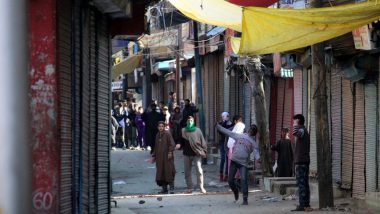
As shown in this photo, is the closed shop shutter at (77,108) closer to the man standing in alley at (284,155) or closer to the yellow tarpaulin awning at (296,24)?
the yellow tarpaulin awning at (296,24)

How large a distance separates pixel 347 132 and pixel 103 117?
231 inches

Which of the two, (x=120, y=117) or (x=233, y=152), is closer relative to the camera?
(x=233, y=152)

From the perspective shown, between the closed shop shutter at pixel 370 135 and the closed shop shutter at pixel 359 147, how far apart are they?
19 centimetres

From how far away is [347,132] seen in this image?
43.6 feet

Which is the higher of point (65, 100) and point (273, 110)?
point (273, 110)

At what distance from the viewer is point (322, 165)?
1130cm

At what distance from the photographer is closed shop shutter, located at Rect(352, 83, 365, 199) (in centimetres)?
1248

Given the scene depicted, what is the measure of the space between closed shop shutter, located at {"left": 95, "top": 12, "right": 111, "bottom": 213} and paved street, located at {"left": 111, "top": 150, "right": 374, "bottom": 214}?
2866 mm

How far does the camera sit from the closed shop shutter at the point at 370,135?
39.5ft

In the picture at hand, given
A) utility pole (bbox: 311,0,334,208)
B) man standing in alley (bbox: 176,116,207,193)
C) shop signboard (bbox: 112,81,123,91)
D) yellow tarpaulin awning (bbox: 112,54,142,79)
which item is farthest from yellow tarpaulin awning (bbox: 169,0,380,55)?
shop signboard (bbox: 112,81,123,91)

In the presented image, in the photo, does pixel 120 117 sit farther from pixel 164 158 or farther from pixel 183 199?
pixel 183 199

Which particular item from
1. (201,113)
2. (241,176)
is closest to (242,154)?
(241,176)

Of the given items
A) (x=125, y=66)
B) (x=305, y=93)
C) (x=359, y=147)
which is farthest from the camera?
(x=125, y=66)

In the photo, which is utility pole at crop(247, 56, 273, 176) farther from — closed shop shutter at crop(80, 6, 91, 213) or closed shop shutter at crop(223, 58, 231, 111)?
closed shop shutter at crop(80, 6, 91, 213)
